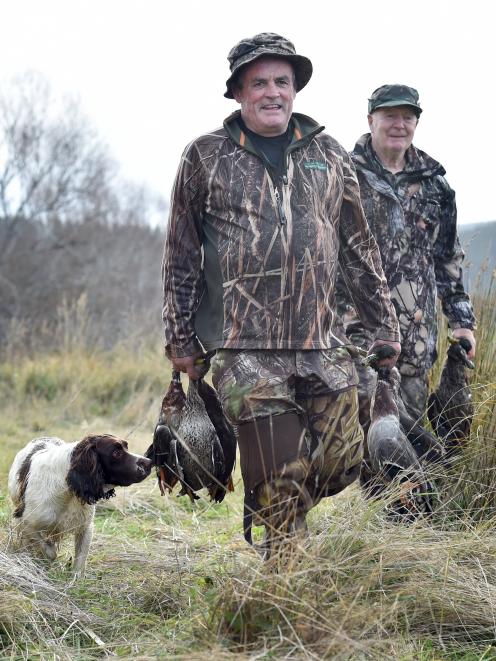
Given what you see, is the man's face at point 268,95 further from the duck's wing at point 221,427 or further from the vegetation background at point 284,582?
the vegetation background at point 284,582

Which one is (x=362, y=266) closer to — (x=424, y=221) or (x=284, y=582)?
(x=424, y=221)

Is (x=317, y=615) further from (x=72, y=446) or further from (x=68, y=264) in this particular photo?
(x=68, y=264)

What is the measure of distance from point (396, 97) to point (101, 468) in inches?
101

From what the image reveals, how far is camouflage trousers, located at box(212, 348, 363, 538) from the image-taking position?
3.89 meters

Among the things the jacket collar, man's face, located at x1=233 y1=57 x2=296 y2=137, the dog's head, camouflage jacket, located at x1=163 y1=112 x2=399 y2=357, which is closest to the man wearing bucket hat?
camouflage jacket, located at x1=163 y1=112 x2=399 y2=357

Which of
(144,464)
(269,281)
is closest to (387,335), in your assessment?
(269,281)

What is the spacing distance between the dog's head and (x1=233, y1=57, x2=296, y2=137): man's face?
1.72m

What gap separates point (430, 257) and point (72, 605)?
2.84 meters

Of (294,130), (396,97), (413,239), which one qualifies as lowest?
(413,239)

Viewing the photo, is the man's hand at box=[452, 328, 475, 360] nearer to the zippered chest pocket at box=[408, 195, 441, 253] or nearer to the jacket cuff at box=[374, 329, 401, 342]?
the zippered chest pocket at box=[408, 195, 441, 253]

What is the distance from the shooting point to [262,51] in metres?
4.12

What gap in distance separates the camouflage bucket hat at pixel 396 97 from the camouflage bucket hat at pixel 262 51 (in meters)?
1.17

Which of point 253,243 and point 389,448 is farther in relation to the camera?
point 389,448

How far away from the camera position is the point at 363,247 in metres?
4.50
